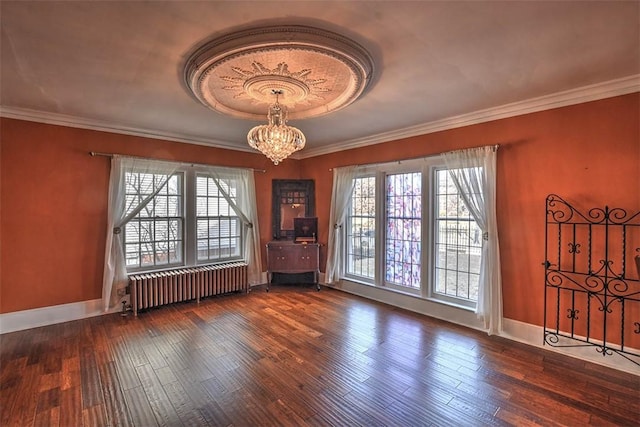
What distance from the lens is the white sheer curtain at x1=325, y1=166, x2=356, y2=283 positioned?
542cm

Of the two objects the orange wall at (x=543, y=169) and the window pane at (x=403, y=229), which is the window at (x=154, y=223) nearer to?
the window pane at (x=403, y=229)

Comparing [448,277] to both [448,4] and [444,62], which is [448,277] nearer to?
[444,62]

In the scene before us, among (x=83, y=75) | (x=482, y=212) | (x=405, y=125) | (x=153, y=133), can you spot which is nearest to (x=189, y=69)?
(x=83, y=75)

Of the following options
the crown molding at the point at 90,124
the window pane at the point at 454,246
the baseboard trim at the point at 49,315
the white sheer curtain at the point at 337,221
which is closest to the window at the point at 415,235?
the window pane at the point at 454,246

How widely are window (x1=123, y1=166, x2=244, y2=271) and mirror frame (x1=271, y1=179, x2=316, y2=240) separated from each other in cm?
72

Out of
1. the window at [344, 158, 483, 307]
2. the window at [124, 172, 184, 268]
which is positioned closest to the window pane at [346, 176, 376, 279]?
the window at [344, 158, 483, 307]

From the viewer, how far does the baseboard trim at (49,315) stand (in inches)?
142

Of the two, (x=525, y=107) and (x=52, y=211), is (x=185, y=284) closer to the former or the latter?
(x=52, y=211)

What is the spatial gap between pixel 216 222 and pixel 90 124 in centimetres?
232

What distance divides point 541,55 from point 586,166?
142cm

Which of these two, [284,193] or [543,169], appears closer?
[543,169]

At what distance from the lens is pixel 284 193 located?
606cm

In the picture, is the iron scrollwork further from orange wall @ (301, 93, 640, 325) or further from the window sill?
the window sill

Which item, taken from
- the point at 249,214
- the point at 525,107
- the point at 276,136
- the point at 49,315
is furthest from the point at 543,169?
the point at 49,315
